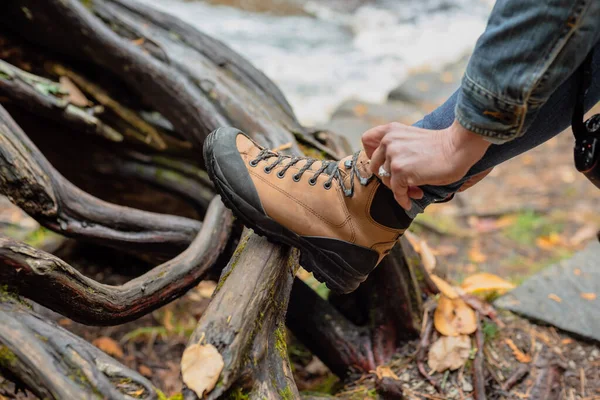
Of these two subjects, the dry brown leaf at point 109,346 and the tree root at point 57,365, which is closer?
the tree root at point 57,365

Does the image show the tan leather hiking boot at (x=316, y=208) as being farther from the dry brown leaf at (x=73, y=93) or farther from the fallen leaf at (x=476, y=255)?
the fallen leaf at (x=476, y=255)

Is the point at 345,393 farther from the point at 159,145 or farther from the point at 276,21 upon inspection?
the point at 276,21

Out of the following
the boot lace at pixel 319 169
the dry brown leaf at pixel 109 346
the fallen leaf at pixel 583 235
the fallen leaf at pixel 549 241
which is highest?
the boot lace at pixel 319 169

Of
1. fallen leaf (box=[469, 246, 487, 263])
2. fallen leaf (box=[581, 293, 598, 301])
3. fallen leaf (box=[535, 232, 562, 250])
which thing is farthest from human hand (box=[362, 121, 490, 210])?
fallen leaf (box=[535, 232, 562, 250])

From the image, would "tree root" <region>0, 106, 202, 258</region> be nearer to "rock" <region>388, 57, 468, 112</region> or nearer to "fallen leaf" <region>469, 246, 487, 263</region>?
"fallen leaf" <region>469, 246, 487, 263</region>

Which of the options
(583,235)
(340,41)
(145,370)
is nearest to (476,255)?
(583,235)

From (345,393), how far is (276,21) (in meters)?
7.39

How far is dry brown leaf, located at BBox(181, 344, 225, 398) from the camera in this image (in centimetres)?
121

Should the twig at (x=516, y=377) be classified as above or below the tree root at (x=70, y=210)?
below

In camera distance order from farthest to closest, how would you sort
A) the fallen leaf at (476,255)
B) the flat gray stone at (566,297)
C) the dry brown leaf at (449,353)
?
1. the fallen leaf at (476,255)
2. the flat gray stone at (566,297)
3. the dry brown leaf at (449,353)

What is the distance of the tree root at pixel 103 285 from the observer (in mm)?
1315

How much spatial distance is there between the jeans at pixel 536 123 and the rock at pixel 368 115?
11.0 ft

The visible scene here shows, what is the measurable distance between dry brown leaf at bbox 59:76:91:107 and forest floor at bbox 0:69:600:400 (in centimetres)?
84

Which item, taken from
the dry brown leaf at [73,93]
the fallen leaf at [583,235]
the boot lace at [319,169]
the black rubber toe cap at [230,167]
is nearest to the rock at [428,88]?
the fallen leaf at [583,235]
